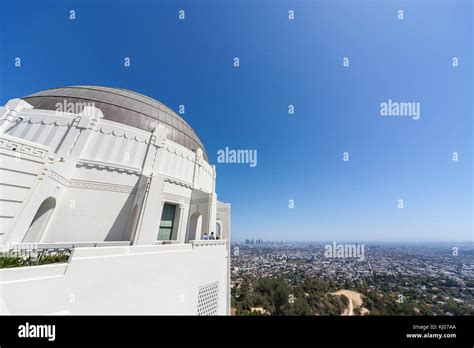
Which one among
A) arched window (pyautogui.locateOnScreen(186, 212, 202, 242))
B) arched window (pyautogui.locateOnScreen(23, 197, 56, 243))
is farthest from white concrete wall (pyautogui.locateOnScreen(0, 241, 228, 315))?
arched window (pyautogui.locateOnScreen(23, 197, 56, 243))

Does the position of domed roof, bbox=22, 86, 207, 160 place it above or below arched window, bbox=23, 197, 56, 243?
above

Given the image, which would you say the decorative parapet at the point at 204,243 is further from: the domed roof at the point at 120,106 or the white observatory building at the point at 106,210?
the domed roof at the point at 120,106

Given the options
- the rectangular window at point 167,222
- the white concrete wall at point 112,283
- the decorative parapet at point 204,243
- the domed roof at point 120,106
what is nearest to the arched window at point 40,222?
the rectangular window at point 167,222

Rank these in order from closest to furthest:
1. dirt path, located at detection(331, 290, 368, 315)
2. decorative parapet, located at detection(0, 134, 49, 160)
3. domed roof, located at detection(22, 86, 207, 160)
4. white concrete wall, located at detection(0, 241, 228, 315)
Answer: white concrete wall, located at detection(0, 241, 228, 315) < decorative parapet, located at detection(0, 134, 49, 160) < domed roof, located at detection(22, 86, 207, 160) < dirt path, located at detection(331, 290, 368, 315)

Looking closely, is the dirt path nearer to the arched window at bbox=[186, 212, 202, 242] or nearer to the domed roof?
the arched window at bbox=[186, 212, 202, 242]

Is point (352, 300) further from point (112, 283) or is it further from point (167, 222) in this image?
point (112, 283)

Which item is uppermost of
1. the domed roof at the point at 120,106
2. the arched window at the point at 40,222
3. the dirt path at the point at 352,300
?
the domed roof at the point at 120,106
